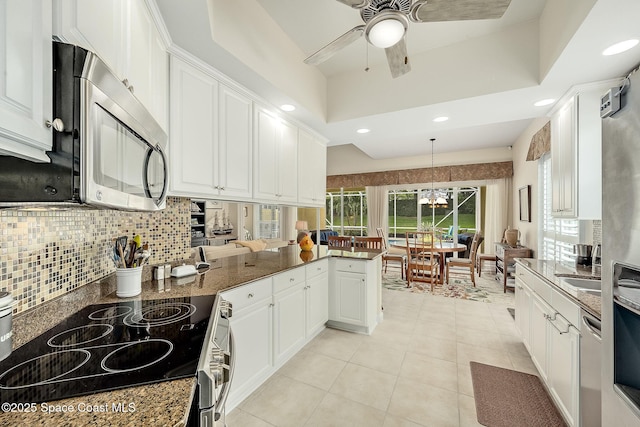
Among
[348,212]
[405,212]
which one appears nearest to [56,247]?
[348,212]

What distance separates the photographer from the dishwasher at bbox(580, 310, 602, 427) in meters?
1.24

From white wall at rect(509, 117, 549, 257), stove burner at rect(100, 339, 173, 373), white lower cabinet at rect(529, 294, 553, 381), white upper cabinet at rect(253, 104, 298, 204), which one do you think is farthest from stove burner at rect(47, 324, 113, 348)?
white wall at rect(509, 117, 549, 257)

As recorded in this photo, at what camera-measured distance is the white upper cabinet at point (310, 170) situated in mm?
3135

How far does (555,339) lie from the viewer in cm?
171

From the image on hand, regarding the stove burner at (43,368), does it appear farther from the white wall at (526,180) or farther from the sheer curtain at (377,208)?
the sheer curtain at (377,208)

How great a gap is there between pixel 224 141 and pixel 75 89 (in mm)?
1450

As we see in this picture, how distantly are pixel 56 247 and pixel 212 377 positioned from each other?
0.98 meters

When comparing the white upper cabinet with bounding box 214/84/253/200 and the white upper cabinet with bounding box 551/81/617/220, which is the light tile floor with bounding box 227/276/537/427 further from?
the white upper cabinet with bounding box 214/84/253/200

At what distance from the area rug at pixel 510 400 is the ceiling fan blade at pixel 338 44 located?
264 cm

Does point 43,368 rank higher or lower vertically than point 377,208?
lower

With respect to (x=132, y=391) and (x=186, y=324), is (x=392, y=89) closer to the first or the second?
(x=186, y=324)

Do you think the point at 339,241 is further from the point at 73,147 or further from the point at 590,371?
the point at 73,147

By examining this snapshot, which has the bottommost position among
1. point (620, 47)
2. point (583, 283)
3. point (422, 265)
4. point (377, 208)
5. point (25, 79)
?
point (422, 265)

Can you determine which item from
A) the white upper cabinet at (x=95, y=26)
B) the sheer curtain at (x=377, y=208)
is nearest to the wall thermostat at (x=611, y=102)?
the white upper cabinet at (x=95, y=26)
